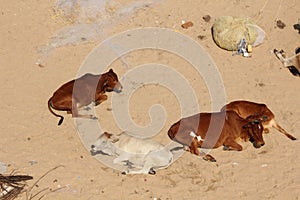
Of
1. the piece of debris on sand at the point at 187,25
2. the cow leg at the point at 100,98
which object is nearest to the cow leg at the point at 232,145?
the cow leg at the point at 100,98

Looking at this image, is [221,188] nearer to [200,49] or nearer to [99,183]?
[99,183]

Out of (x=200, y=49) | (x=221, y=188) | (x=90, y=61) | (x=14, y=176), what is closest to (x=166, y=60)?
(x=200, y=49)

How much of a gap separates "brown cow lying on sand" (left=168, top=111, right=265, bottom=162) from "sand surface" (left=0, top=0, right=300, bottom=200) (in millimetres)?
161

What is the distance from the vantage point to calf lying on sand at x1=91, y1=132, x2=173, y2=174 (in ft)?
25.2

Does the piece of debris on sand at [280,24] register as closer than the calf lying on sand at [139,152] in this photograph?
No

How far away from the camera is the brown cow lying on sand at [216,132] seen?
26.0 feet

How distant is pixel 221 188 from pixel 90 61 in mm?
3420

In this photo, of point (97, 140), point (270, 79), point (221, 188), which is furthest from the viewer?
point (270, 79)

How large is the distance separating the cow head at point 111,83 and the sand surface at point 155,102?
30 cm

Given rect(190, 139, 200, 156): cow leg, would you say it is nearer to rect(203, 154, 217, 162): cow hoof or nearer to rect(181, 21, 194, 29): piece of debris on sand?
rect(203, 154, 217, 162): cow hoof

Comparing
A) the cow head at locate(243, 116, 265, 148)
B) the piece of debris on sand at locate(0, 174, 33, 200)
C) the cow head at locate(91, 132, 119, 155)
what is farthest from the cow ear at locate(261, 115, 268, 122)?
the piece of debris on sand at locate(0, 174, 33, 200)

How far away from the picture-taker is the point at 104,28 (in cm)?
996

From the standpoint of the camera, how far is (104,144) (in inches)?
309

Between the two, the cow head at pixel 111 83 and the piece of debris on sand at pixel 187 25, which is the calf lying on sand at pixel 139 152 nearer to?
the cow head at pixel 111 83
